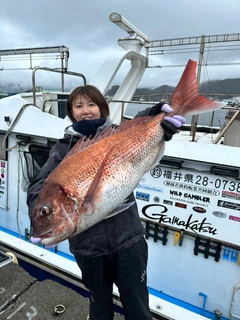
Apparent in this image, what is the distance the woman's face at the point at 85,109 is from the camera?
6.05ft

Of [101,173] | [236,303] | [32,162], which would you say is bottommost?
[236,303]

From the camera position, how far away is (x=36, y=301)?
8.86 feet

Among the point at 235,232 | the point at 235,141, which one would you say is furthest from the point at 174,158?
the point at 235,232

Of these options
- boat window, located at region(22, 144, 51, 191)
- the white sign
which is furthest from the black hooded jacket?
boat window, located at region(22, 144, 51, 191)

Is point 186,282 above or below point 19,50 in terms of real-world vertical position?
below

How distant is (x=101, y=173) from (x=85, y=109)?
627mm

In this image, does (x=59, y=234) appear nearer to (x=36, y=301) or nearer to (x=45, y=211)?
(x=45, y=211)

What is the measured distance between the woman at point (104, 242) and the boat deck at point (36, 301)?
2.85ft

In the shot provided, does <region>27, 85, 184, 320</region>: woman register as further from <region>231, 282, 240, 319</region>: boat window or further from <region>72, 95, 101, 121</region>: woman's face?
<region>231, 282, 240, 319</region>: boat window

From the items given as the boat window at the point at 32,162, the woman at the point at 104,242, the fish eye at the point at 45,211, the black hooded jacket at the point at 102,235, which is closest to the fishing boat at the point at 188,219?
the boat window at the point at 32,162

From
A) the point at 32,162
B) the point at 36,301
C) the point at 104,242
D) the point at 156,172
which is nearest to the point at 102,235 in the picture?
the point at 104,242

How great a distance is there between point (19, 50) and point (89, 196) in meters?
7.53

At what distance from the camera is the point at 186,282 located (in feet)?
14.0

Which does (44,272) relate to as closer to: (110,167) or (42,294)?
(42,294)
